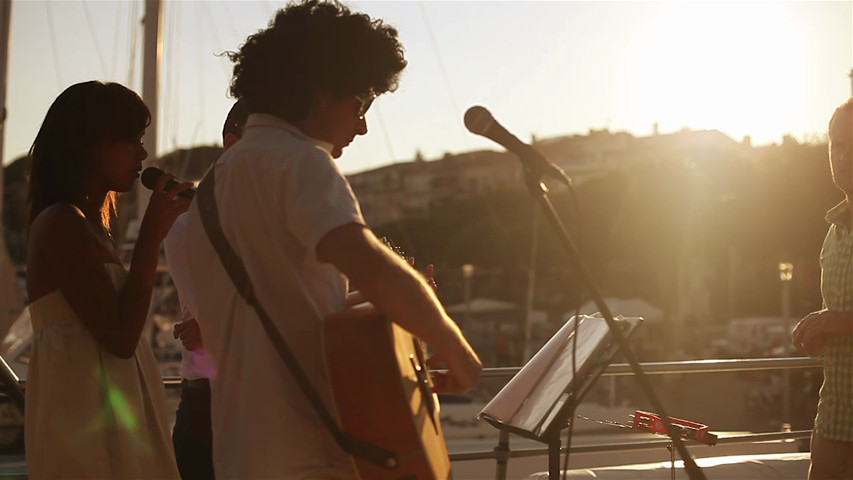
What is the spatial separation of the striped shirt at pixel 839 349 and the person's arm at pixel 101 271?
206 centimetres

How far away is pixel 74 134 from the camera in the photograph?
2617 mm

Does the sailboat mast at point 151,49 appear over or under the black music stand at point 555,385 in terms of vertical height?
over

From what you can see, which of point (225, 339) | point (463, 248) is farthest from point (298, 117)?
point (463, 248)

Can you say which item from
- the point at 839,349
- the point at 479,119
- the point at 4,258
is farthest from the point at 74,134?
the point at 4,258

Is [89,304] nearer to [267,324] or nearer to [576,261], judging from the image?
[267,324]

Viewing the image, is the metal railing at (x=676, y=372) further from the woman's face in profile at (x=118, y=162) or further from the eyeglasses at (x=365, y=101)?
the eyeglasses at (x=365, y=101)

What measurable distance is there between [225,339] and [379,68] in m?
0.70

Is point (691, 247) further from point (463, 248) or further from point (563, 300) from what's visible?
point (463, 248)

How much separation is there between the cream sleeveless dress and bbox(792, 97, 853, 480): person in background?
2.01 metres

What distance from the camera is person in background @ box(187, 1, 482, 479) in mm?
1982

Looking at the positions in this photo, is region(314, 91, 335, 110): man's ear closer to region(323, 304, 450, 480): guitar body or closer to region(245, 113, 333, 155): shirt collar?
region(245, 113, 333, 155): shirt collar

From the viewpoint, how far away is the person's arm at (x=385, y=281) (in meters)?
1.95

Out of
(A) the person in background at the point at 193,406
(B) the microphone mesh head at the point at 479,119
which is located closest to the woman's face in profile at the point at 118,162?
(A) the person in background at the point at 193,406

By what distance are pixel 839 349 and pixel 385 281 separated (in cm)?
188
